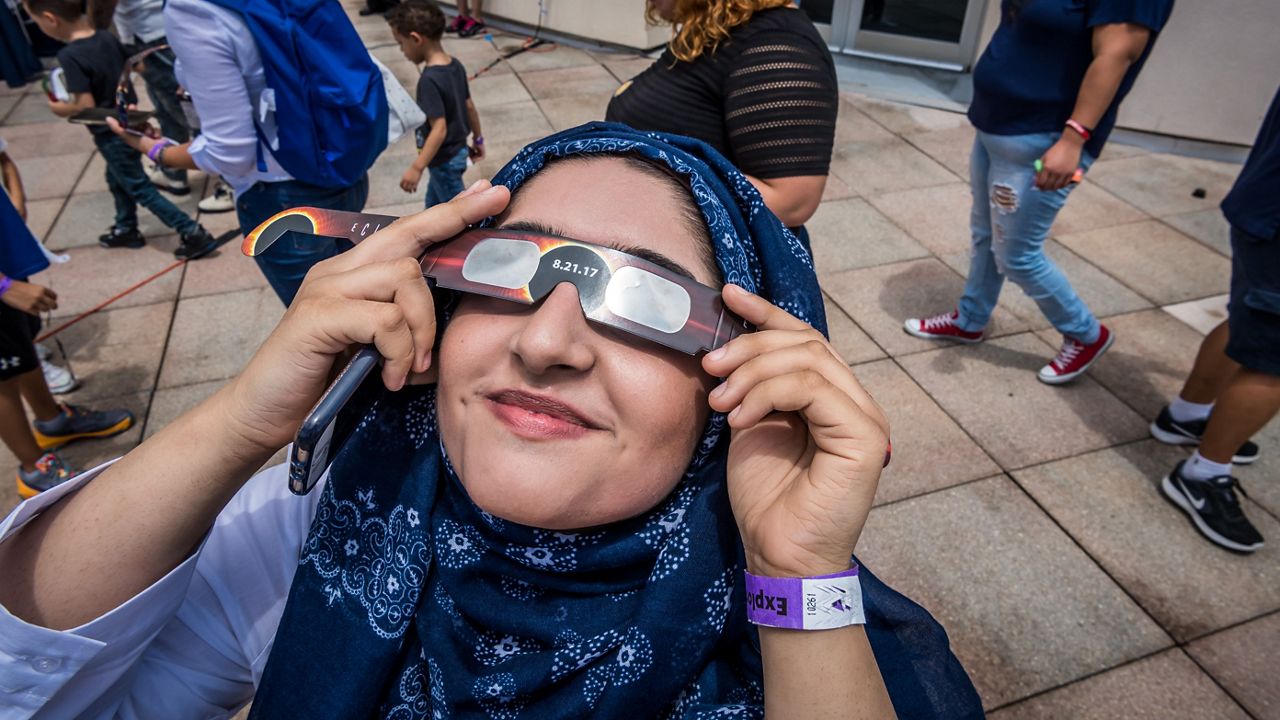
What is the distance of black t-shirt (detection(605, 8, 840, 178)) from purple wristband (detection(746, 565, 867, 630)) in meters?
1.48

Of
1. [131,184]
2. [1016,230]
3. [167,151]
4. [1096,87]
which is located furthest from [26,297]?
[1096,87]

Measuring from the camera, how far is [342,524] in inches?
58.7

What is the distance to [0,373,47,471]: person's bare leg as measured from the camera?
323cm

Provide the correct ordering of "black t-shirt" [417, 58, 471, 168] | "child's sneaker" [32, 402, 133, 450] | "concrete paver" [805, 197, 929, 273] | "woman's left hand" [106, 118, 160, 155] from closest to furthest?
"child's sneaker" [32, 402, 133, 450], "woman's left hand" [106, 118, 160, 155], "black t-shirt" [417, 58, 471, 168], "concrete paver" [805, 197, 929, 273]

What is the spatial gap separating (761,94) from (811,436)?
137 cm

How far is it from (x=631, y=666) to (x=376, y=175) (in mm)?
5884

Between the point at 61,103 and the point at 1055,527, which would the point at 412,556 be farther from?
the point at 61,103

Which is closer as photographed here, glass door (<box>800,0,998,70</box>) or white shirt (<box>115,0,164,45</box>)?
white shirt (<box>115,0,164,45</box>)

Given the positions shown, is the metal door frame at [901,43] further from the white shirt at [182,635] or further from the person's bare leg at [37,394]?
the white shirt at [182,635]

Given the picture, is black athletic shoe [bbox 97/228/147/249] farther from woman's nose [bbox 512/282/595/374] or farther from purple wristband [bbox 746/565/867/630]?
purple wristband [bbox 746/565/867/630]

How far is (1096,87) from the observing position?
123 inches

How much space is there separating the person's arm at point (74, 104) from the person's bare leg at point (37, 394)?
87.4 inches

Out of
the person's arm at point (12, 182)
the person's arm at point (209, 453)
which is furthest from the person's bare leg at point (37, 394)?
the person's arm at point (209, 453)

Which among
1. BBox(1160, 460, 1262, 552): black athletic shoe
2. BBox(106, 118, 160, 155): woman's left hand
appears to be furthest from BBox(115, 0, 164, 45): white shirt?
BBox(1160, 460, 1262, 552): black athletic shoe
